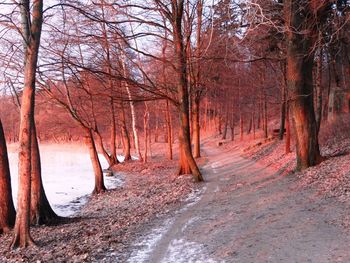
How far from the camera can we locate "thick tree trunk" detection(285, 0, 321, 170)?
573 inches

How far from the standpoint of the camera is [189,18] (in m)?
18.0

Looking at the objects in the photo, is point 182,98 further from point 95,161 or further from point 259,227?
point 259,227

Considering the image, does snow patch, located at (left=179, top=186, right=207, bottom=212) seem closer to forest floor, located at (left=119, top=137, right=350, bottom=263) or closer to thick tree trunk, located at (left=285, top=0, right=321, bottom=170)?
forest floor, located at (left=119, top=137, right=350, bottom=263)

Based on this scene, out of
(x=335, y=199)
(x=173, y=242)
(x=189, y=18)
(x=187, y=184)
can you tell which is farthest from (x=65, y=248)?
(x=189, y=18)

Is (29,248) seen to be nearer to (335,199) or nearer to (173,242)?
(173,242)

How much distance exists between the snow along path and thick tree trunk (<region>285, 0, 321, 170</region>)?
3.40 meters

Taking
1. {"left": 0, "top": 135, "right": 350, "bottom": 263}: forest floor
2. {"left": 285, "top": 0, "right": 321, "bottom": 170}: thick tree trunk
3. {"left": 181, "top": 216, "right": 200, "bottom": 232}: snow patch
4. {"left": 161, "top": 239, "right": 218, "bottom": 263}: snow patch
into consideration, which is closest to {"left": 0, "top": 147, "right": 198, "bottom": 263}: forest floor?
{"left": 0, "top": 135, "right": 350, "bottom": 263}: forest floor

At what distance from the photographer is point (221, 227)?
8.16m

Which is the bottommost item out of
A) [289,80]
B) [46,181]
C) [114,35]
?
[46,181]

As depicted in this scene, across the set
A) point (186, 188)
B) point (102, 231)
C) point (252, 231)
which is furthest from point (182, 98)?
point (252, 231)

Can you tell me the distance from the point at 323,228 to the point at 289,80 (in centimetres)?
872

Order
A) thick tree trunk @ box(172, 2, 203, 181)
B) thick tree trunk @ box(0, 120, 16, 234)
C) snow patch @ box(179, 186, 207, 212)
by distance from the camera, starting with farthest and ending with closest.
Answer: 1. thick tree trunk @ box(172, 2, 203, 181)
2. snow patch @ box(179, 186, 207, 212)
3. thick tree trunk @ box(0, 120, 16, 234)

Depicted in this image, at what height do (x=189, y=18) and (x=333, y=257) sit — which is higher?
(x=189, y=18)

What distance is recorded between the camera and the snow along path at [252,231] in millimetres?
6219
